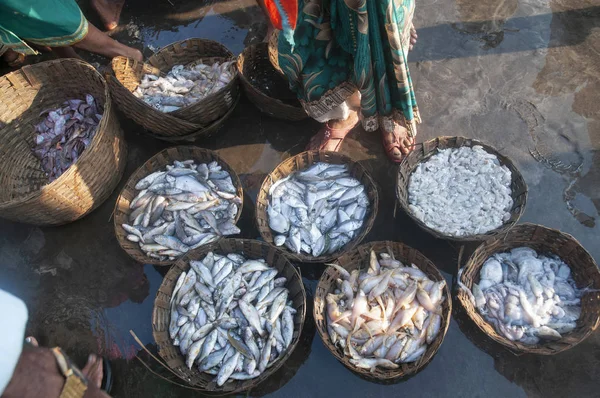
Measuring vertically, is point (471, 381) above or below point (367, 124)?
below

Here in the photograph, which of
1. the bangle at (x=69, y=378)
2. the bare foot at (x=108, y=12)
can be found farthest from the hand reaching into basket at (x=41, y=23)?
the bangle at (x=69, y=378)

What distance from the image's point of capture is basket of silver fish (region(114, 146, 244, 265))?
9.54 ft

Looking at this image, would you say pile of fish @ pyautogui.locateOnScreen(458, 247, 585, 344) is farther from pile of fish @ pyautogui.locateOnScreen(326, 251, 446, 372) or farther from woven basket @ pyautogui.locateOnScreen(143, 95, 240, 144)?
woven basket @ pyautogui.locateOnScreen(143, 95, 240, 144)

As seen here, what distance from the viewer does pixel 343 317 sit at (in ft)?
8.41

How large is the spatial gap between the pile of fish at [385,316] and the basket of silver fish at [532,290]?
23cm

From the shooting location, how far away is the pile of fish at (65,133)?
339cm

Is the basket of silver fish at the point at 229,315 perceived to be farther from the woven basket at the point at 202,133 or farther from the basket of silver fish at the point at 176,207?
the woven basket at the point at 202,133

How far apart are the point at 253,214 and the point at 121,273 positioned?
1.04 m

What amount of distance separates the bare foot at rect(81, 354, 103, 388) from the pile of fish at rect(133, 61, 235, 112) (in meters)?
1.89

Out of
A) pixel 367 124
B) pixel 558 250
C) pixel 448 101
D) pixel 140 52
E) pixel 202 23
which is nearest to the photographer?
pixel 558 250

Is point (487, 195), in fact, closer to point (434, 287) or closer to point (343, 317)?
point (434, 287)

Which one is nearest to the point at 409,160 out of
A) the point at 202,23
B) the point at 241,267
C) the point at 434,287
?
the point at 434,287

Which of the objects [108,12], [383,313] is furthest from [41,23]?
[383,313]

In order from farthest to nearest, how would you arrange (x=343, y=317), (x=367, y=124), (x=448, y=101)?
(x=448, y=101), (x=367, y=124), (x=343, y=317)
